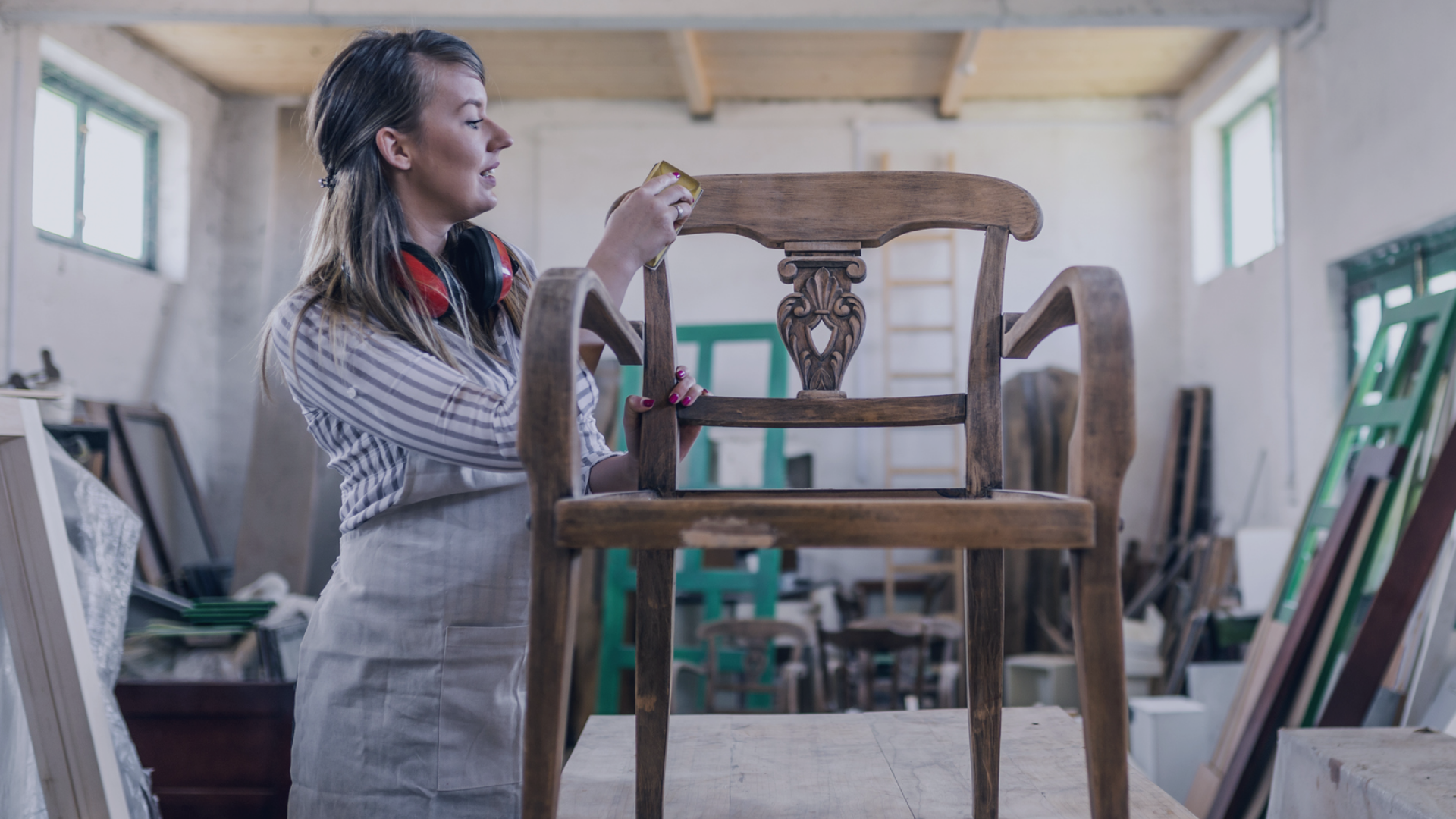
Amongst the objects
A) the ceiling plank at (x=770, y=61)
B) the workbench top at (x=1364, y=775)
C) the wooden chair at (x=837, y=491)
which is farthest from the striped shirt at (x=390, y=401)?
the ceiling plank at (x=770, y=61)

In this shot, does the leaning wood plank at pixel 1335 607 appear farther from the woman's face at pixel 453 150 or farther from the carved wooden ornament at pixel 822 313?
the woman's face at pixel 453 150

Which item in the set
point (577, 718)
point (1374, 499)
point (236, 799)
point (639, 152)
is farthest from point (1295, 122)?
point (236, 799)

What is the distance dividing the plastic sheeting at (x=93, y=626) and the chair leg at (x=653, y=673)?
1.04 metres

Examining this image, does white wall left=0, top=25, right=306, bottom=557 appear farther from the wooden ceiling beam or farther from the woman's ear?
the woman's ear

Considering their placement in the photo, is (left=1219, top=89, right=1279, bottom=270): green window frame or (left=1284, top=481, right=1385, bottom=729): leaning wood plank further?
(left=1219, top=89, right=1279, bottom=270): green window frame

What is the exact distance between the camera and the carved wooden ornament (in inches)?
48.5

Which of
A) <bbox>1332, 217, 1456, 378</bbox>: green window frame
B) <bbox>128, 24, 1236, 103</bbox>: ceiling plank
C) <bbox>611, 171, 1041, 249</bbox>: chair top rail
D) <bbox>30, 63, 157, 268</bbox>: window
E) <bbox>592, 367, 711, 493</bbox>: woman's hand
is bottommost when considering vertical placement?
<bbox>592, 367, 711, 493</bbox>: woman's hand

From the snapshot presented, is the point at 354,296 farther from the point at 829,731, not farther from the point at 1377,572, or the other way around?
the point at 1377,572

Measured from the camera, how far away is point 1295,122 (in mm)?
4359

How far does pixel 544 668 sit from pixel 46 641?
988 mm

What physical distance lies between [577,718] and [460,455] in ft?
11.7

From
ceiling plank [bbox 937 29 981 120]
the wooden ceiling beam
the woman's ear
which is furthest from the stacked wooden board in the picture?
the wooden ceiling beam

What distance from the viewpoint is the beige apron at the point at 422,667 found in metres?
1.12

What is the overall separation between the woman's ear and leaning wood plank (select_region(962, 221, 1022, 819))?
0.72 meters
